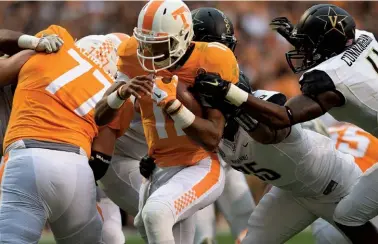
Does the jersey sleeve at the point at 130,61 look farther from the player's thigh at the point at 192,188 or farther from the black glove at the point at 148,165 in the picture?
the player's thigh at the point at 192,188

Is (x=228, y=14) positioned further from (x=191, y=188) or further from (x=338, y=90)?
(x=191, y=188)

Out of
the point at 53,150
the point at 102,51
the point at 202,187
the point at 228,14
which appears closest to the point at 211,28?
the point at 102,51

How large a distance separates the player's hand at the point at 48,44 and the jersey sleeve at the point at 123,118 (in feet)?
1.56

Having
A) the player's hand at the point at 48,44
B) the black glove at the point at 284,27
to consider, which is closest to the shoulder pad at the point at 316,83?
the black glove at the point at 284,27

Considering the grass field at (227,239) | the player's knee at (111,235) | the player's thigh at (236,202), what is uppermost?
the player's knee at (111,235)

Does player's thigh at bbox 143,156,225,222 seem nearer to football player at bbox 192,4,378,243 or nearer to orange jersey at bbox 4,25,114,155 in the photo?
football player at bbox 192,4,378,243

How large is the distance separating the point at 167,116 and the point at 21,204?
81cm

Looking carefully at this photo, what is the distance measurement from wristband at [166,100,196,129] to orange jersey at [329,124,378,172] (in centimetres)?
159

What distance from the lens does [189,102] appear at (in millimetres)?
4176

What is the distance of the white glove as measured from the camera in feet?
14.4

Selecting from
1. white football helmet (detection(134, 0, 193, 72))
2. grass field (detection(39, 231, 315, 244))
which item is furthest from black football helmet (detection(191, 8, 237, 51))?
grass field (detection(39, 231, 315, 244))

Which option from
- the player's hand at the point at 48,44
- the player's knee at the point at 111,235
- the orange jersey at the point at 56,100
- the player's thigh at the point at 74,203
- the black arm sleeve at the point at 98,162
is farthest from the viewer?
the player's knee at the point at 111,235

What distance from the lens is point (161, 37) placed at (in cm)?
418

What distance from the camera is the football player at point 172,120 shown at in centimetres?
399
